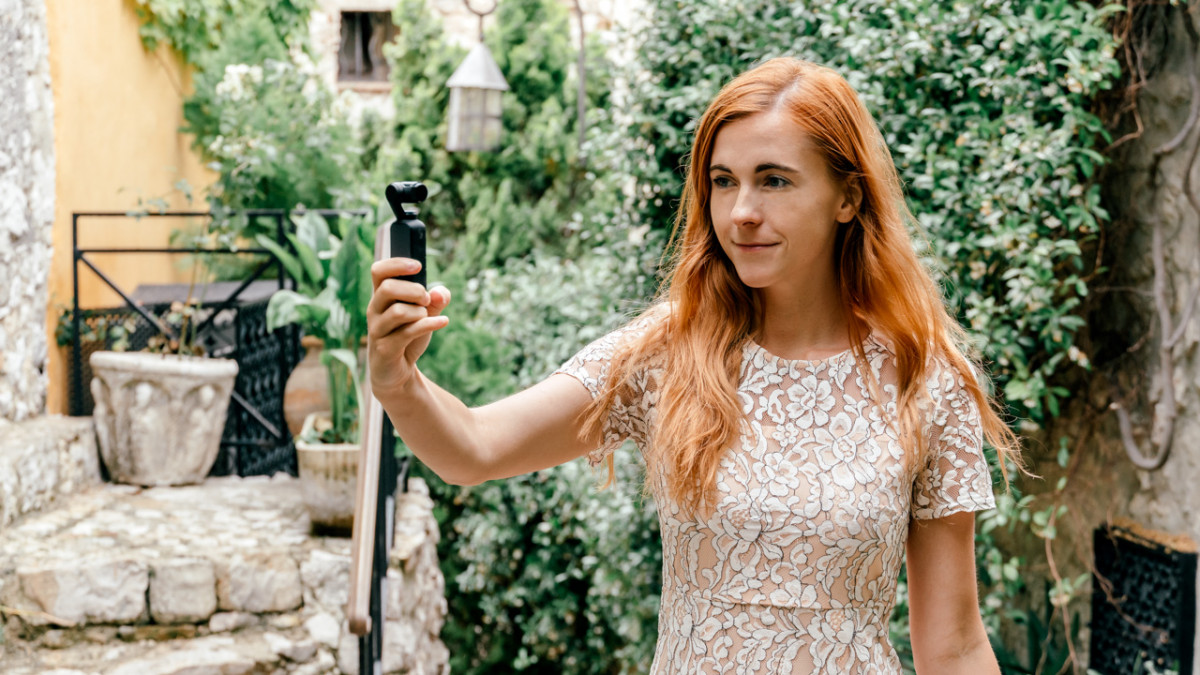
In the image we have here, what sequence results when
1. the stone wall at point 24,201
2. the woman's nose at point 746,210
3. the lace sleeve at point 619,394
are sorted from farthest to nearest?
the stone wall at point 24,201 < the lace sleeve at point 619,394 < the woman's nose at point 746,210

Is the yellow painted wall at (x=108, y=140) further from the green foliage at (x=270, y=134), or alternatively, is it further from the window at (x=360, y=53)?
the window at (x=360, y=53)

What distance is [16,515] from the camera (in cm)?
335

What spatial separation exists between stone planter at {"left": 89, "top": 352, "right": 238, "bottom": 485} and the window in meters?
4.59

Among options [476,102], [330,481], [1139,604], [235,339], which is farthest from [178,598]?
[476,102]

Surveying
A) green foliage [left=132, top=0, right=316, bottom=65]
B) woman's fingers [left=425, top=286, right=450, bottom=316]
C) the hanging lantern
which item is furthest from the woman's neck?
green foliage [left=132, top=0, right=316, bottom=65]

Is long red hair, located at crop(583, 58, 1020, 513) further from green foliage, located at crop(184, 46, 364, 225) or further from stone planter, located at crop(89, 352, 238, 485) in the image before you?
green foliage, located at crop(184, 46, 364, 225)

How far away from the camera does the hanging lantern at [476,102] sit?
5574 millimetres

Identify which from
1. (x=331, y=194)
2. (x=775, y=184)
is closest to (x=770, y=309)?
(x=775, y=184)

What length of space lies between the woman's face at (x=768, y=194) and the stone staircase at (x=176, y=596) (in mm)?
2270

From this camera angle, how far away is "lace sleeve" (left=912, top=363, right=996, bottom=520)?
1.28 metres

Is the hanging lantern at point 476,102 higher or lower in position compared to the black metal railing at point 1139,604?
higher

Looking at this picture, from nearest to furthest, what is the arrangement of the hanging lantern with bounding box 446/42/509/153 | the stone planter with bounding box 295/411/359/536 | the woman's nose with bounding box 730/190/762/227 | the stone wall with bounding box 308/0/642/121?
the woman's nose with bounding box 730/190/762/227
the stone planter with bounding box 295/411/359/536
the hanging lantern with bounding box 446/42/509/153
the stone wall with bounding box 308/0/642/121

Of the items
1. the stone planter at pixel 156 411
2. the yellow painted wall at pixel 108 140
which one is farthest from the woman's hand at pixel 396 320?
the yellow painted wall at pixel 108 140

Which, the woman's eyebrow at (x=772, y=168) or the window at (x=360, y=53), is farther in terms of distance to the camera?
the window at (x=360, y=53)
